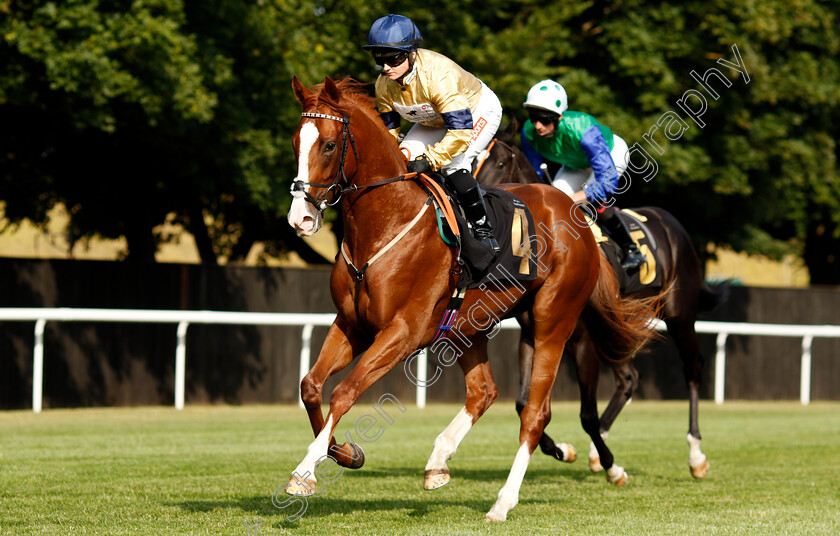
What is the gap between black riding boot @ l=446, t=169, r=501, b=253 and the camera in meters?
5.38

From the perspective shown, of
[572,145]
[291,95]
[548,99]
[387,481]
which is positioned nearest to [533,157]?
[572,145]

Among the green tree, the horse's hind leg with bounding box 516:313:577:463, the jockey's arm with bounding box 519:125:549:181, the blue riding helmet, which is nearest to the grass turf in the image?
the horse's hind leg with bounding box 516:313:577:463

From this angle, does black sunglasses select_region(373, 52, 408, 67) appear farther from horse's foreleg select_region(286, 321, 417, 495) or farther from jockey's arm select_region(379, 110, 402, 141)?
horse's foreleg select_region(286, 321, 417, 495)

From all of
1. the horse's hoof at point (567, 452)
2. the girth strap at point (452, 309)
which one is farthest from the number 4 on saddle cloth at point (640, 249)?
the girth strap at point (452, 309)

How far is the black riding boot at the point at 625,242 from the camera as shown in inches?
292

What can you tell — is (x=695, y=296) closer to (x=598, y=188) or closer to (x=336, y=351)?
(x=598, y=188)

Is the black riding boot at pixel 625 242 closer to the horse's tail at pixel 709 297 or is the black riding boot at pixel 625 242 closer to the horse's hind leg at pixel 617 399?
the horse's hind leg at pixel 617 399

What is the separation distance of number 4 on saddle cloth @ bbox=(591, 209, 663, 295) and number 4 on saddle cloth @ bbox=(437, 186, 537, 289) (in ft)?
5.43

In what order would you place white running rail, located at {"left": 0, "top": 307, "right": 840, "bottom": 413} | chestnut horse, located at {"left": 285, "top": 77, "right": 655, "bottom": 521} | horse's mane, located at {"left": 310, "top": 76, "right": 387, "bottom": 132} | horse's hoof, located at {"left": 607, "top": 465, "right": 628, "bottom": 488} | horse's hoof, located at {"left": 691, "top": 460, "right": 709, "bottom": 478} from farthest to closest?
white running rail, located at {"left": 0, "top": 307, "right": 840, "bottom": 413}, horse's hoof, located at {"left": 691, "top": 460, "right": 709, "bottom": 478}, horse's hoof, located at {"left": 607, "top": 465, "right": 628, "bottom": 488}, horse's mane, located at {"left": 310, "top": 76, "right": 387, "bottom": 132}, chestnut horse, located at {"left": 285, "top": 77, "right": 655, "bottom": 521}

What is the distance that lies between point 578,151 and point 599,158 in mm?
299

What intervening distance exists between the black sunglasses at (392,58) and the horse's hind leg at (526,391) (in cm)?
224

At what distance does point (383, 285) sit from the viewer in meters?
4.91

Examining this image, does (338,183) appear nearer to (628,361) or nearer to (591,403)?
(591,403)

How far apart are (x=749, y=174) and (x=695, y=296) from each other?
28.6ft
